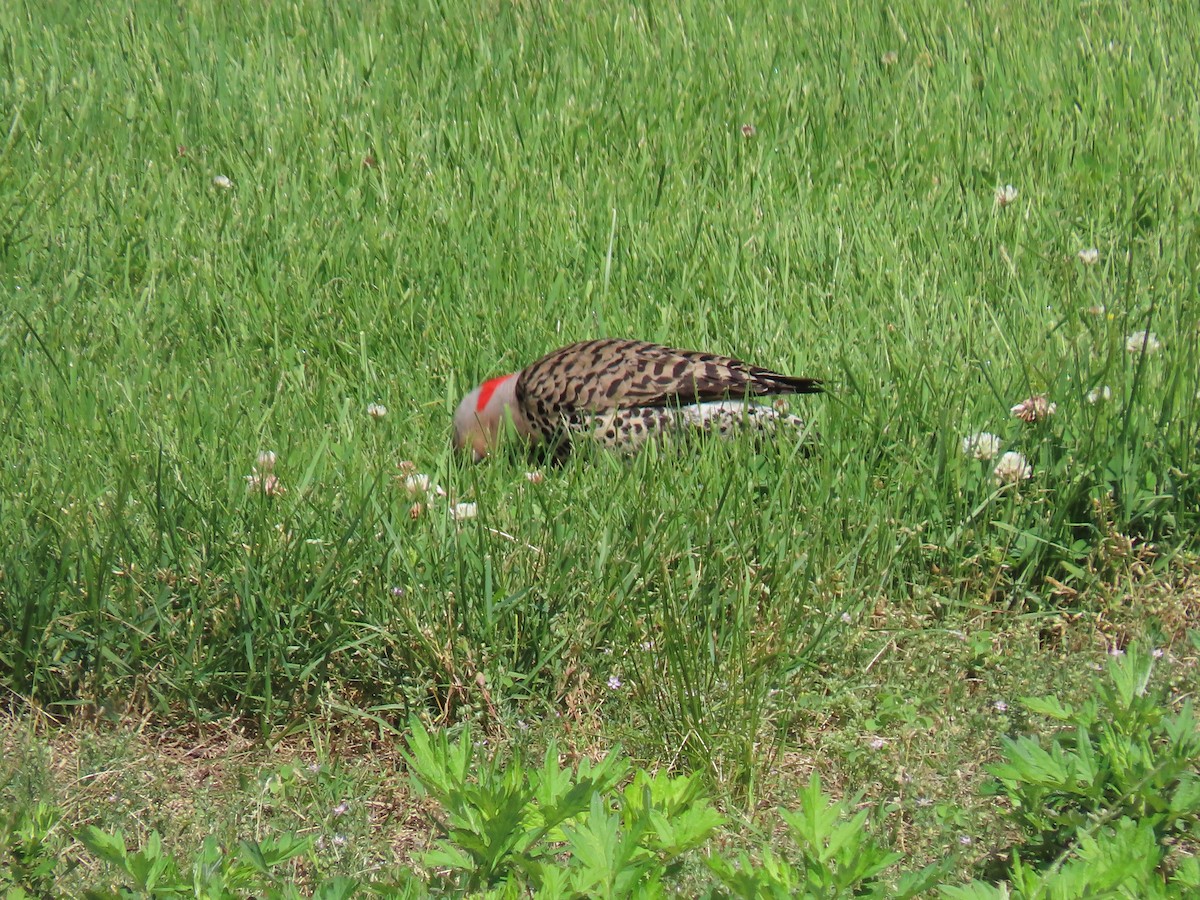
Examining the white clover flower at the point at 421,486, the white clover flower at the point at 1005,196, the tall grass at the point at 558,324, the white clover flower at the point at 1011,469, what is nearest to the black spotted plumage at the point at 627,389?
the tall grass at the point at 558,324

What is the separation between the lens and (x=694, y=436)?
11.5 feet

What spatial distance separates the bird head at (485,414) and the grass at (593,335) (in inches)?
2.7

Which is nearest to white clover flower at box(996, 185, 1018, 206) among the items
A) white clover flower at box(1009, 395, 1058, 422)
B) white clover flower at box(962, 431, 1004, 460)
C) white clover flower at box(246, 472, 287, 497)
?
white clover flower at box(1009, 395, 1058, 422)

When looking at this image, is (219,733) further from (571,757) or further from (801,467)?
(801,467)

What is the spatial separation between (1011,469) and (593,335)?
1.61 m

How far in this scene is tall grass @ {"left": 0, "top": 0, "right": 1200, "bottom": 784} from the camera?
2.85 metres

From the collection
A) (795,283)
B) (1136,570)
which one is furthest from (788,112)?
(1136,570)

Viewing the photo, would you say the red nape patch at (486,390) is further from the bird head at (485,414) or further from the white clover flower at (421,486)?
the white clover flower at (421,486)

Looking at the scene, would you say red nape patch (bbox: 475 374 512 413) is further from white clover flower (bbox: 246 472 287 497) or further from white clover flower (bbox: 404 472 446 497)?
white clover flower (bbox: 246 472 287 497)

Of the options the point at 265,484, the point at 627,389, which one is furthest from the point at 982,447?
the point at 265,484

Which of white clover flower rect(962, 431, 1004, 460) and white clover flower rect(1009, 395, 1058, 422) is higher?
white clover flower rect(1009, 395, 1058, 422)

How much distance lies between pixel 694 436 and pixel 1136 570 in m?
1.16

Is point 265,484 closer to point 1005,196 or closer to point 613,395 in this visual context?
point 613,395

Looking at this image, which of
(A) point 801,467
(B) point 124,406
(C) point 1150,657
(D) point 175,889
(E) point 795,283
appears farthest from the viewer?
(E) point 795,283
